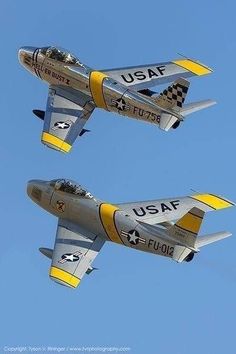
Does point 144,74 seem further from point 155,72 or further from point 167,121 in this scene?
point 167,121

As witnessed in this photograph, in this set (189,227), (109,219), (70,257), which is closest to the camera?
(189,227)

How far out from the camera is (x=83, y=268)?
5578 centimetres

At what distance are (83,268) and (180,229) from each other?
4.85 metres

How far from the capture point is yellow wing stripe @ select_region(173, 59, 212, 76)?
6700cm

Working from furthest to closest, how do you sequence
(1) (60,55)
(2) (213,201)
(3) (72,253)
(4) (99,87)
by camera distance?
(1) (60,55)
(4) (99,87)
(2) (213,201)
(3) (72,253)

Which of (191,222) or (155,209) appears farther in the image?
(155,209)

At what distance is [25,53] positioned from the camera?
66.9 meters

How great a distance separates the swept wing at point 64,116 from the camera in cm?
6116

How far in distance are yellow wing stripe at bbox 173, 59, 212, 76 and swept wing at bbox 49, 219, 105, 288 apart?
44.2ft

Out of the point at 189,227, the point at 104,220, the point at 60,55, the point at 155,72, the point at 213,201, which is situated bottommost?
the point at 104,220

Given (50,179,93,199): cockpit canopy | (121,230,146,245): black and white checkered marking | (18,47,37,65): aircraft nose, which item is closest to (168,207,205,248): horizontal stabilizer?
(121,230,146,245): black and white checkered marking

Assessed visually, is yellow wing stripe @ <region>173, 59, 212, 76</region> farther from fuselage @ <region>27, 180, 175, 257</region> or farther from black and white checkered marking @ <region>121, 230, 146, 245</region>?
black and white checkered marking @ <region>121, 230, 146, 245</region>

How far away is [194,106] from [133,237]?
9.53 meters

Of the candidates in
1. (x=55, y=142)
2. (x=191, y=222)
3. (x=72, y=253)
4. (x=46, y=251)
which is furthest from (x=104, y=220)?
(x=55, y=142)
